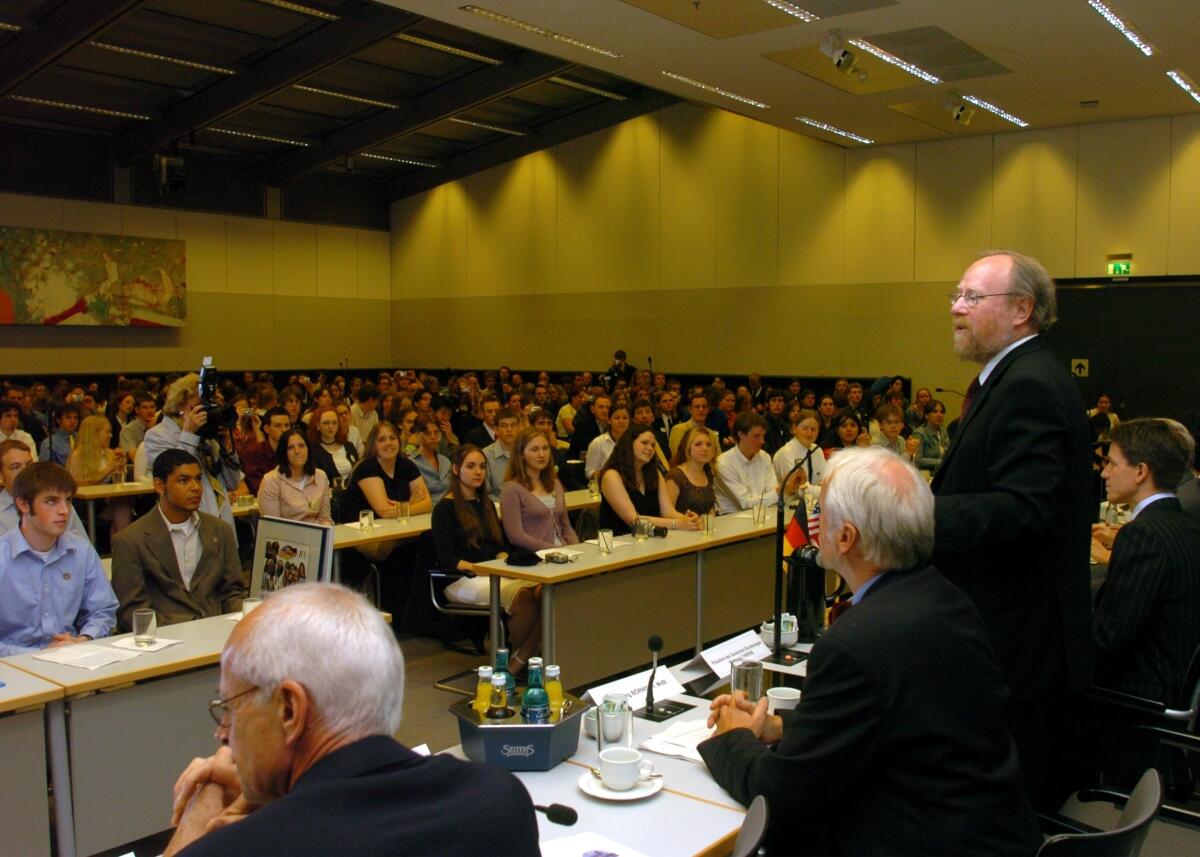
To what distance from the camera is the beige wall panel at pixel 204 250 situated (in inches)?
727

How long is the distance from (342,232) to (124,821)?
18.5 metres

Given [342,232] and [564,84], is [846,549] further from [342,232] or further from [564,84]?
[342,232]

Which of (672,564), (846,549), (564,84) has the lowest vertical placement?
(672,564)

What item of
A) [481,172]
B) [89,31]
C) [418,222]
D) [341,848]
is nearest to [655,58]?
[89,31]

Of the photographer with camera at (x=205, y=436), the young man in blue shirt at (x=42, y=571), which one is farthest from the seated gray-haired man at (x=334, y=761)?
the photographer with camera at (x=205, y=436)

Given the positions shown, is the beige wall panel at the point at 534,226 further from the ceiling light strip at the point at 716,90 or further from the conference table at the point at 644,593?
the conference table at the point at 644,593

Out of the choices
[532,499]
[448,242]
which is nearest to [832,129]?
[532,499]

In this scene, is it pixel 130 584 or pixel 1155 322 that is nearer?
pixel 130 584

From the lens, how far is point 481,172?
19.4 m

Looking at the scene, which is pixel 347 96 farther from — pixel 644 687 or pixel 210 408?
pixel 644 687

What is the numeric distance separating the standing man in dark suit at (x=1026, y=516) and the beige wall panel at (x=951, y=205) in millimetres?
11452

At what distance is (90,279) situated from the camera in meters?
17.1

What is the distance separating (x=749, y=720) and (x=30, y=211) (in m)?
17.5

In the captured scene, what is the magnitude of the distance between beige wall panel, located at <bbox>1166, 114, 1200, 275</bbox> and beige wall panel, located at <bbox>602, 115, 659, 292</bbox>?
756 centimetres
